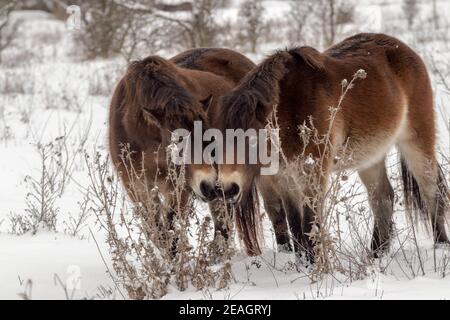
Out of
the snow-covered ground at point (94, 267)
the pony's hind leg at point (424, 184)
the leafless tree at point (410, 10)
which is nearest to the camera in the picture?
the snow-covered ground at point (94, 267)

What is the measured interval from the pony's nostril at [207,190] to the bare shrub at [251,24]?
10.8m

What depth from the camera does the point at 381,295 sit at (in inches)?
118

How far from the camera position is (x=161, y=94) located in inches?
138

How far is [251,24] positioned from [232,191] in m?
11.3

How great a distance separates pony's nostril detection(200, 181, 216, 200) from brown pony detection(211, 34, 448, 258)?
8 centimetres

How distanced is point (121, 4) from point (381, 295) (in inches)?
444

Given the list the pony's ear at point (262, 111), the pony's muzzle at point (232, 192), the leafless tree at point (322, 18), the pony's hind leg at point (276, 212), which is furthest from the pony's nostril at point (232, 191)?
the leafless tree at point (322, 18)

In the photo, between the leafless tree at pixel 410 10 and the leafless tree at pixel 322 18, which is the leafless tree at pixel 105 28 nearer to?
the leafless tree at pixel 322 18

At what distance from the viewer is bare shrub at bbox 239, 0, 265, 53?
1403 cm

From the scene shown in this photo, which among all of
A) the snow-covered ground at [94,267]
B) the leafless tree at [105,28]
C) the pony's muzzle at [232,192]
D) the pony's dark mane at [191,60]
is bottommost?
the snow-covered ground at [94,267]

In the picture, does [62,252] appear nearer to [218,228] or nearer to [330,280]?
[218,228]

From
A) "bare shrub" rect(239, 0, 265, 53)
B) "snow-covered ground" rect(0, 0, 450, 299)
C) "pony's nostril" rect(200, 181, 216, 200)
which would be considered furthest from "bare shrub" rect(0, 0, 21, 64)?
"pony's nostril" rect(200, 181, 216, 200)

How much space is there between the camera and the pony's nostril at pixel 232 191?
334cm
